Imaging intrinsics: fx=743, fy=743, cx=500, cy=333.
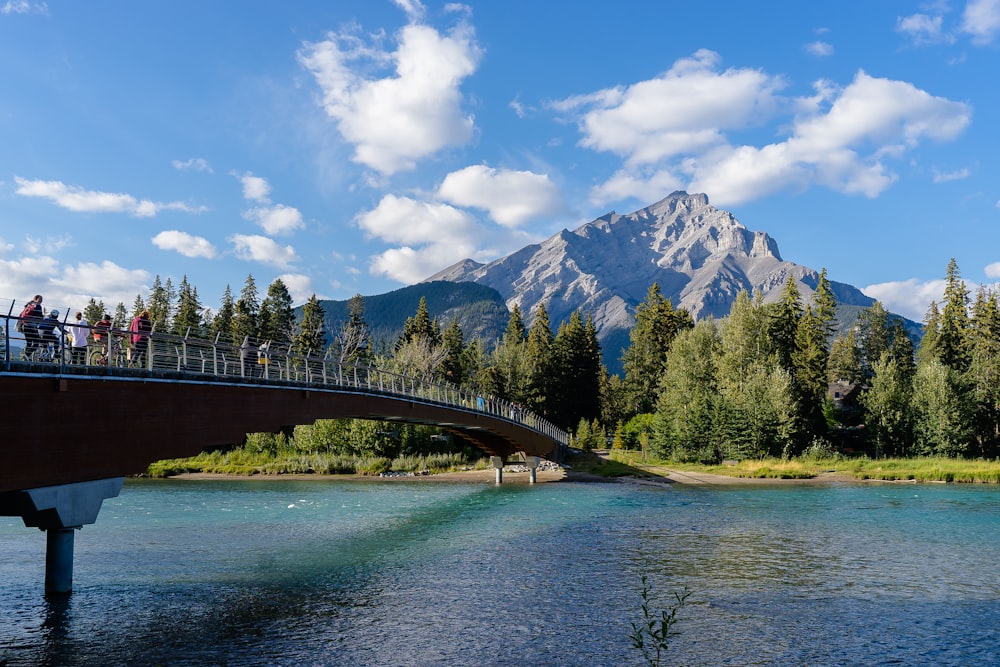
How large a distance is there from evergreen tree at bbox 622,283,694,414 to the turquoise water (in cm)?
6487

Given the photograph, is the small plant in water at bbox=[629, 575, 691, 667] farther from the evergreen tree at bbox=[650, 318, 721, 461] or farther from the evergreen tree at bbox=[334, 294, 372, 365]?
the evergreen tree at bbox=[334, 294, 372, 365]

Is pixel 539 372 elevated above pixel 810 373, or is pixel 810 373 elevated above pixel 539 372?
pixel 539 372

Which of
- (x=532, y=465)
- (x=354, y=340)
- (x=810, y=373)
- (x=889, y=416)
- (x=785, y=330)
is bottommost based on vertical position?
(x=532, y=465)

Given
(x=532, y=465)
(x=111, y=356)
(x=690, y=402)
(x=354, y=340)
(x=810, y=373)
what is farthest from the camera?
(x=354, y=340)

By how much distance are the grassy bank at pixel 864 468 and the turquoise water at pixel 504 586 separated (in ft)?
68.7

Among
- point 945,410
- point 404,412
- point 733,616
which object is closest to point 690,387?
point 945,410

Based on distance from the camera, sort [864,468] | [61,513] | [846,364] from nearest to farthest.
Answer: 1. [61,513]
2. [864,468]
3. [846,364]

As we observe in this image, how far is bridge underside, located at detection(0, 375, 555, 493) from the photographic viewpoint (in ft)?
59.8

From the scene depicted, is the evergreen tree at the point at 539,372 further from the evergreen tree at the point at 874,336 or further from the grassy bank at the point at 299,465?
the evergreen tree at the point at 874,336

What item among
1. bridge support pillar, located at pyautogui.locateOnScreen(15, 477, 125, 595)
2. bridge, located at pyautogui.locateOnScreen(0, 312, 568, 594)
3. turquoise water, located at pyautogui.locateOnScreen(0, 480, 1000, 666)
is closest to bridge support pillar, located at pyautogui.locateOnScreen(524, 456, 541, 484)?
turquoise water, located at pyautogui.locateOnScreen(0, 480, 1000, 666)

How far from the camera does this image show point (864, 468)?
229ft

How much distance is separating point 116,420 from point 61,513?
2.82m

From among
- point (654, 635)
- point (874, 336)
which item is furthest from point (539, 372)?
point (654, 635)

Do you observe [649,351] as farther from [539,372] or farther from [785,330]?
[785,330]
